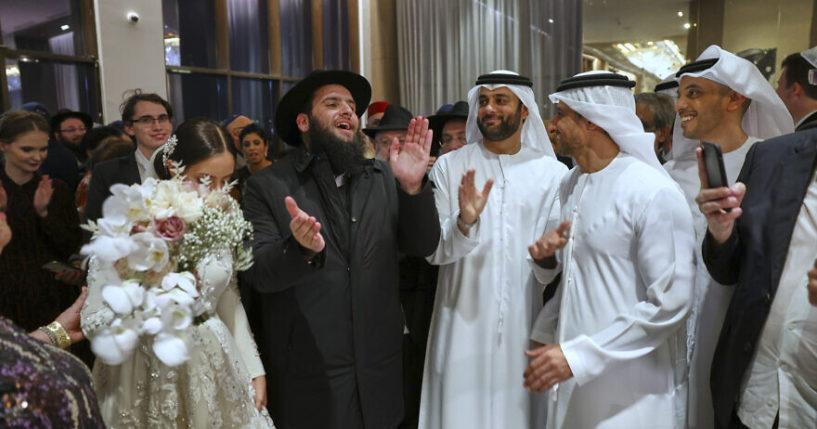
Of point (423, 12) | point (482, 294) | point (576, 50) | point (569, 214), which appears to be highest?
point (423, 12)

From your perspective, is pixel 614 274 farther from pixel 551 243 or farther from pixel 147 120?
pixel 147 120

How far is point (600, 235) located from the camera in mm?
1976

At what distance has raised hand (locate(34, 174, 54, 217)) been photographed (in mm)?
3148

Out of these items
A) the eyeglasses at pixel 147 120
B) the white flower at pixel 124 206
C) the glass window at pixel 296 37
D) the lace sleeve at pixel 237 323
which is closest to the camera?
the white flower at pixel 124 206

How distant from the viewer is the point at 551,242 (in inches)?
81.0

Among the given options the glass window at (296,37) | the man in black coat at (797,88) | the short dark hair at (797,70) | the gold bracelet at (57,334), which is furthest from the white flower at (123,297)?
the glass window at (296,37)

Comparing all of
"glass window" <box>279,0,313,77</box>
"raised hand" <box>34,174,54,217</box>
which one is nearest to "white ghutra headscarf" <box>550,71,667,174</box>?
"raised hand" <box>34,174,54,217</box>

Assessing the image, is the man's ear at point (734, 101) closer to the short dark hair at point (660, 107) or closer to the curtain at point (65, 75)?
the short dark hair at point (660, 107)

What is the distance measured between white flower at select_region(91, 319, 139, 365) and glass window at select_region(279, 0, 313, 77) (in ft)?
24.9

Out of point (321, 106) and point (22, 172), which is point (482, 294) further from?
point (22, 172)

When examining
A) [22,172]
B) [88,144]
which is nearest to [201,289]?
[22,172]

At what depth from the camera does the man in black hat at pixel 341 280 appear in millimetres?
2178

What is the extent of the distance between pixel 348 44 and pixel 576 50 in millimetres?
3700

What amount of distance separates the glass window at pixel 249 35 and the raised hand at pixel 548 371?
7.06 m
